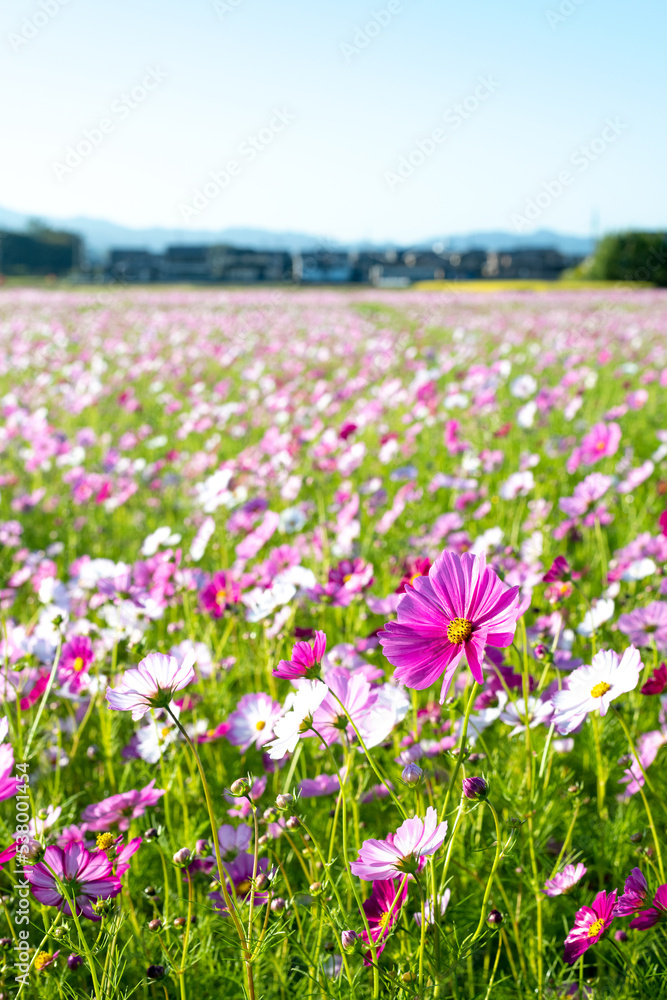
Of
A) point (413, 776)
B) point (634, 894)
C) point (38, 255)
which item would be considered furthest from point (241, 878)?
point (38, 255)

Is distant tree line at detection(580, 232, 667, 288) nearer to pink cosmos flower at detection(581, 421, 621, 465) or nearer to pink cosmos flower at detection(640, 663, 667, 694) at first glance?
pink cosmos flower at detection(581, 421, 621, 465)

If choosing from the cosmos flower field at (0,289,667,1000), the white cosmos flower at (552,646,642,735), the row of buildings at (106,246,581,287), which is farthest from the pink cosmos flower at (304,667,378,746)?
the row of buildings at (106,246,581,287)

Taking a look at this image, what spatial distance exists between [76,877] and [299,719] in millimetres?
349

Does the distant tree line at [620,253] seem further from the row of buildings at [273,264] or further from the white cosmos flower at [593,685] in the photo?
the white cosmos flower at [593,685]

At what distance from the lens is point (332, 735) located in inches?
44.8

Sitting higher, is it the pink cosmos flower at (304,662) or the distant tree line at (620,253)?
the distant tree line at (620,253)

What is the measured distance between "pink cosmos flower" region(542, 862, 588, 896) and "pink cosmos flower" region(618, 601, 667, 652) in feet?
1.63

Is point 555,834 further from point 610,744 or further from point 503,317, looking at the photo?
point 503,317

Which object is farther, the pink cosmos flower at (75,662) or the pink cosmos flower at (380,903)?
the pink cosmos flower at (75,662)

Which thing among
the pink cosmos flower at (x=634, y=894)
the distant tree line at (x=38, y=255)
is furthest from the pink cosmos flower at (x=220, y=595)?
the distant tree line at (x=38, y=255)

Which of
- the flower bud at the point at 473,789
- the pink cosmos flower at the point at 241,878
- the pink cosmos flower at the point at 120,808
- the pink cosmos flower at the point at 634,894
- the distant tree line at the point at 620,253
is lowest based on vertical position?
the pink cosmos flower at the point at 241,878

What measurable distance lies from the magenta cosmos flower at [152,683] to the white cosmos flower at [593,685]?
448 millimetres

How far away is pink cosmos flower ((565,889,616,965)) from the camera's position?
0.85 metres

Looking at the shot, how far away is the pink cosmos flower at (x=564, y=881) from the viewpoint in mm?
1044
